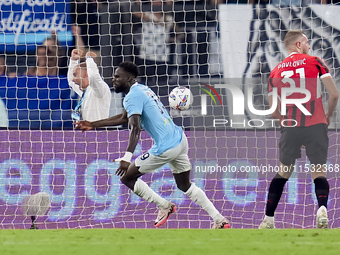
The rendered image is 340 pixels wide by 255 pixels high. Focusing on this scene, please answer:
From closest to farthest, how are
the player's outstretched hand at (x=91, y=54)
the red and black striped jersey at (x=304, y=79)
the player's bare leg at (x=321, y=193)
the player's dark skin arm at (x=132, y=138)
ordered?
the player's bare leg at (x=321, y=193), the player's dark skin arm at (x=132, y=138), the red and black striped jersey at (x=304, y=79), the player's outstretched hand at (x=91, y=54)

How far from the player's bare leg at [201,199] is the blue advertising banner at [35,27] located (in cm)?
304

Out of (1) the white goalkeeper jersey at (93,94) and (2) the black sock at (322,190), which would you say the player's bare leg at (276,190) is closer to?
(2) the black sock at (322,190)

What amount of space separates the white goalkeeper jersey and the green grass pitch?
3.03 m

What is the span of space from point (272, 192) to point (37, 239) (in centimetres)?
260

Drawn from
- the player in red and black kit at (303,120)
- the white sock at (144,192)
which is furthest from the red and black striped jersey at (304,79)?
the white sock at (144,192)

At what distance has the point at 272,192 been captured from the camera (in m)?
6.56

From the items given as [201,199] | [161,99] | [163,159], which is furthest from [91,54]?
[201,199]

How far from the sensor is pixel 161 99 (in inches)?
348

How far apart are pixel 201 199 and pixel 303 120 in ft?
4.47

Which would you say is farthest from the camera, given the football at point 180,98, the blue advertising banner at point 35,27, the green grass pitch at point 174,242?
the blue advertising banner at point 35,27

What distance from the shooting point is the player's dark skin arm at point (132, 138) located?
633 centimetres

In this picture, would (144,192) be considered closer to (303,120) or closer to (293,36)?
(303,120)

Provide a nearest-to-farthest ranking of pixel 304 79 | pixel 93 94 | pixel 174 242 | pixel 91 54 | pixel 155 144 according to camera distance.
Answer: pixel 174 242, pixel 304 79, pixel 155 144, pixel 93 94, pixel 91 54

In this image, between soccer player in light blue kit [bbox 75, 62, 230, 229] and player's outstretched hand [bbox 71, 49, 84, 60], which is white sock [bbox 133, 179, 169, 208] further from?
player's outstretched hand [bbox 71, 49, 84, 60]
